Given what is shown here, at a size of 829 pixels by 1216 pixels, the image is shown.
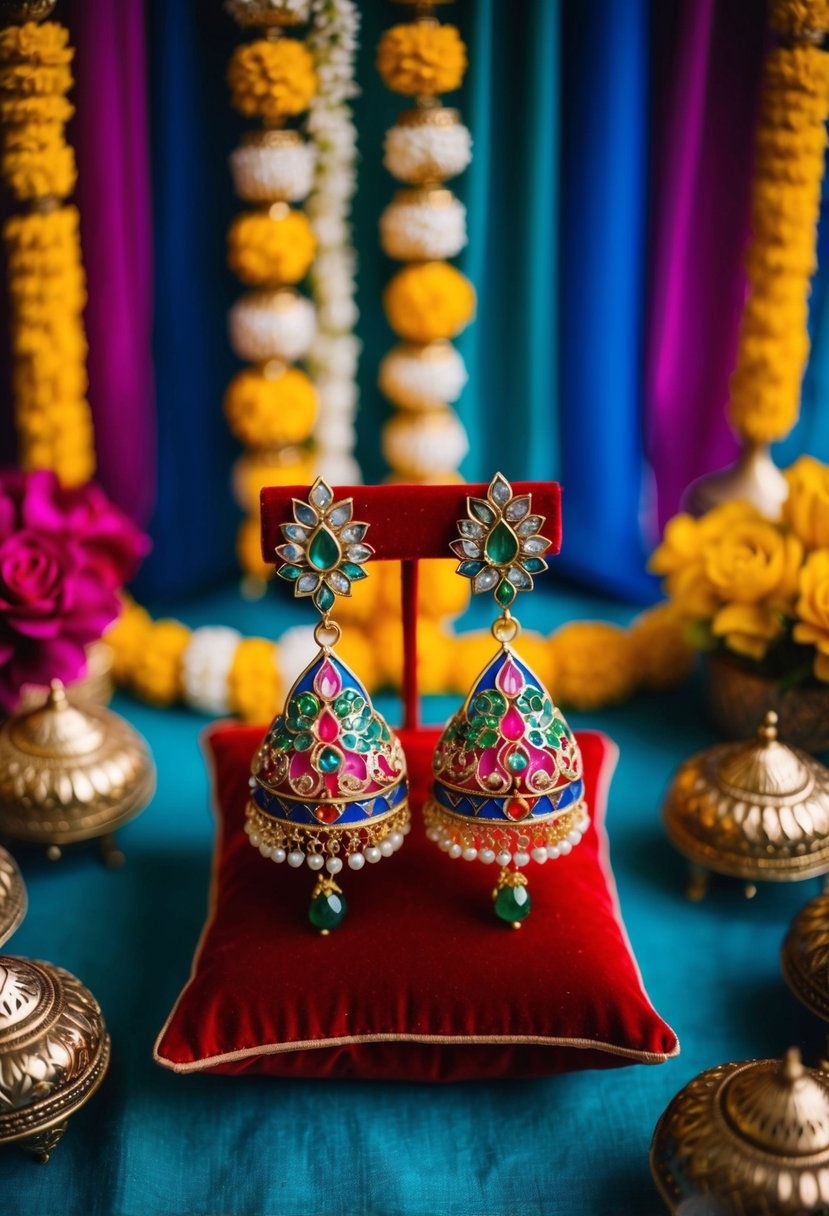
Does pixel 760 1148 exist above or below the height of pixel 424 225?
below

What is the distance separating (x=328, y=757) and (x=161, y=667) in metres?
0.70

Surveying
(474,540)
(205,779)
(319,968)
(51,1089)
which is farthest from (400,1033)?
(205,779)

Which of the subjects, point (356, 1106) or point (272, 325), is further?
A: point (272, 325)

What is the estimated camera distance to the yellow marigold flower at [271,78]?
1.48m

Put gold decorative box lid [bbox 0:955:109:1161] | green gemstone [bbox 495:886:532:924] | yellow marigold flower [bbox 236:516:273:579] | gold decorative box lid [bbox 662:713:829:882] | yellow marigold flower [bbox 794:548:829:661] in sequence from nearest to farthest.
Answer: gold decorative box lid [bbox 0:955:109:1161] < green gemstone [bbox 495:886:532:924] < gold decorative box lid [bbox 662:713:829:882] < yellow marigold flower [bbox 794:548:829:661] < yellow marigold flower [bbox 236:516:273:579]

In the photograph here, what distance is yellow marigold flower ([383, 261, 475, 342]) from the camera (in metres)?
1.56

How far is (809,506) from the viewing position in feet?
4.62

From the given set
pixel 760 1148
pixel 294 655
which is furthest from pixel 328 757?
pixel 294 655

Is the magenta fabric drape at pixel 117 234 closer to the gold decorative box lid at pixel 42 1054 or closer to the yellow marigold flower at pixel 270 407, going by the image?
the yellow marigold flower at pixel 270 407

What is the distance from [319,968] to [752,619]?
668 mm

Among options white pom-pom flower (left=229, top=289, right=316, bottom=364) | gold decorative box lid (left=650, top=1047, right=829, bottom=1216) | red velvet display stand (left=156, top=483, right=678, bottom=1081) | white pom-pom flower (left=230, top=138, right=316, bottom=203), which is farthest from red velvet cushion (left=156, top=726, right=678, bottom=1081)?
white pom-pom flower (left=230, top=138, right=316, bottom=203)

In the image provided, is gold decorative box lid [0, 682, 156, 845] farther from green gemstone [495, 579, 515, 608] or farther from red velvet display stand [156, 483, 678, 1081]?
green gemstone [495, 579, 515, 608]

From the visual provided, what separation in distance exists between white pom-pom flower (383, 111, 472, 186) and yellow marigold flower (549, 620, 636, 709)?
60 centimetres

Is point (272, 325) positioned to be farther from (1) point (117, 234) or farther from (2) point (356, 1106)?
(2) point (356, 1106)
